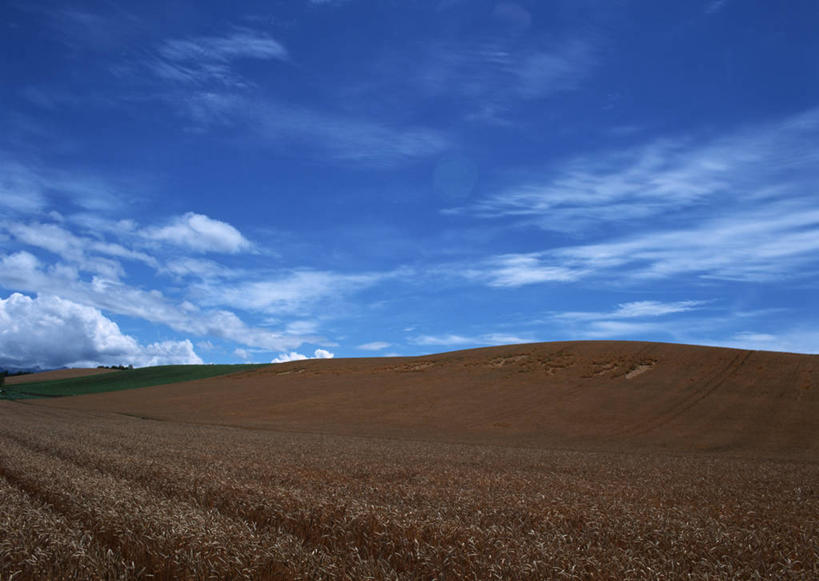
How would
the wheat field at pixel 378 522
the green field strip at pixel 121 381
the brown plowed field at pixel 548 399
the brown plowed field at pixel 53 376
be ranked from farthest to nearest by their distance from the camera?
the brown plowed field at pixel 53 376, the green field strip at pixel 121 381, the brown plowed field at pixel 548 399, the wheat field at pixel 378 522

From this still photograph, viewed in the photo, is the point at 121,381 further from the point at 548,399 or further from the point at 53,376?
the point at 548,399

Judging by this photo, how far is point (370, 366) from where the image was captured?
224 feet

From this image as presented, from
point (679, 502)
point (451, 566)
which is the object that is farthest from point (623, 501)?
point (451, 566)

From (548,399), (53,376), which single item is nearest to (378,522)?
(548,399)

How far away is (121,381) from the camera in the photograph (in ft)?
276

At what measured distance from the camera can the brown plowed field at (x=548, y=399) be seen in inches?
1289

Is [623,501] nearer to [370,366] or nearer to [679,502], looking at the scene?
[679,502]

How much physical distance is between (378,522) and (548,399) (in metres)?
39.1

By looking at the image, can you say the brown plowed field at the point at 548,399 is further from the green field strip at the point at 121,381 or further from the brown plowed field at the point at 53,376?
the brown plowed field at the point at 53,376

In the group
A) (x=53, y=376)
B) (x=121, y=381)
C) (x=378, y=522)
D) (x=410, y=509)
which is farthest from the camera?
(x=53, y=376)

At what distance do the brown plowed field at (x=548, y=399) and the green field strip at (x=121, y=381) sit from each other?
11.5m

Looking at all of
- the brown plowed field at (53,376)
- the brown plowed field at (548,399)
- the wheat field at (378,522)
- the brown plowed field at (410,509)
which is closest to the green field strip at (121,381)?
the brown plowed field at (548,399)

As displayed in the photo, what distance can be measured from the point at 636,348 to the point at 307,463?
55072 mm

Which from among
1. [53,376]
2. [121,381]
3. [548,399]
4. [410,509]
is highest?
[548,399]
